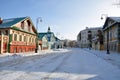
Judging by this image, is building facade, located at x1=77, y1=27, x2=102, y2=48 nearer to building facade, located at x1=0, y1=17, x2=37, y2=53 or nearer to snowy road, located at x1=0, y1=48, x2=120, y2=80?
building facade, located at x1=0, y1=17, x2=37, y2=53

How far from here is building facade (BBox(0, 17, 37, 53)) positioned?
106 feet

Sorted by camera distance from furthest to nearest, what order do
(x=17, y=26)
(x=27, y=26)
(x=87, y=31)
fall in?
(x=87, y=31)
(x=27, y=26)
(x=17, y=26)

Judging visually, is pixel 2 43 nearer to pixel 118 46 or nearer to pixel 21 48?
pixel 21 48

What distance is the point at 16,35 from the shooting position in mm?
35938

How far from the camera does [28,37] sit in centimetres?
4375

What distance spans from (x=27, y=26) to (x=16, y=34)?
6.83 meters

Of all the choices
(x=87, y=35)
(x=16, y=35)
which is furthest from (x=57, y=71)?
(x=87, y=35)

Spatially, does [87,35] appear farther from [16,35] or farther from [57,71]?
[57,71]

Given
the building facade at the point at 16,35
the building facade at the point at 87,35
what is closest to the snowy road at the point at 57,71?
the building facade at the point at 16,35

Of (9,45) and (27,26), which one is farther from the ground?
(27,26)

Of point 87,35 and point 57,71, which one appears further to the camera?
point 87,35

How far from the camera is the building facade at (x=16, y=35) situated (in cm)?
3228

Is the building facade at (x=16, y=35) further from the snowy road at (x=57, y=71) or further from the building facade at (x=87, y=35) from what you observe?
the building facade at (x=87, y=35)

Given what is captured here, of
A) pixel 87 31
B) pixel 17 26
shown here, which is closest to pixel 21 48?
pixel 17 26
